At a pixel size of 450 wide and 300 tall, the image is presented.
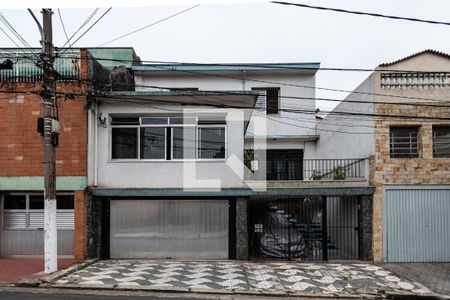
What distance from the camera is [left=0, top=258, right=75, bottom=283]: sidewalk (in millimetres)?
11763

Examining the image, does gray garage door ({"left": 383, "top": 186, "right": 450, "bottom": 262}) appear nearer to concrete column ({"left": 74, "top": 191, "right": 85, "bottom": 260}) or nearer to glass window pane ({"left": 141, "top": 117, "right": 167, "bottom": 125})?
glass window pane ({"left": 141, "top": 117, "right": 167, "bottom": 125})

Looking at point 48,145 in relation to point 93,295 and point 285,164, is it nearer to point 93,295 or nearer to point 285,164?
point 93,295

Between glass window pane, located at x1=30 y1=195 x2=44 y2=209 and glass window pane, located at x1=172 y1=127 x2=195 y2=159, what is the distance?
4.54 m

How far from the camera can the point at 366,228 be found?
14.6 meters

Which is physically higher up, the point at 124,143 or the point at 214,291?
the point at 124,143

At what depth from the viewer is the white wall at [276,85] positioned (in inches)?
890

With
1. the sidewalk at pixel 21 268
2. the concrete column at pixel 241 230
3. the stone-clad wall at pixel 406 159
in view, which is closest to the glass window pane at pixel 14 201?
the sidewalk at pixel 21 268

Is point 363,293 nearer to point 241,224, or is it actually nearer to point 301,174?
point 241,224

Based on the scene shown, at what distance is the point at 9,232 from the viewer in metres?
14.8

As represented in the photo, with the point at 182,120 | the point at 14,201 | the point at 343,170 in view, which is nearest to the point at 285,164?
the point at 343,170

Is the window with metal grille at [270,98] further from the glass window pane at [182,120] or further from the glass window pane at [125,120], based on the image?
the glass window pane at [125,120]

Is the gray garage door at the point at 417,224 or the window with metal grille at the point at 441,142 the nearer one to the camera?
the gray garage door at the point at 417,224

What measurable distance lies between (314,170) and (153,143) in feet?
22.6

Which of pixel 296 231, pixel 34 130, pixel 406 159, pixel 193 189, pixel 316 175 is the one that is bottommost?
pixel 296 231
